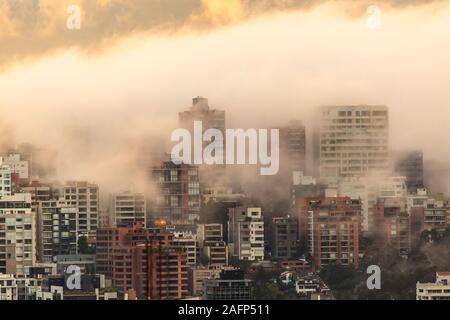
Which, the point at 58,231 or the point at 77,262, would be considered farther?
the point at 58,231

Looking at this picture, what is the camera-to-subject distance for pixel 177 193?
15.2 meters

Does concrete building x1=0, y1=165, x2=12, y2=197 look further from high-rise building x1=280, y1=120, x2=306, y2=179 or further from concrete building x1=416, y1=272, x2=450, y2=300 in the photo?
concrete building x1=416, y1=272, x2=450, y2=300

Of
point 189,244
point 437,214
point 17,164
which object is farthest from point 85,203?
point 437,214

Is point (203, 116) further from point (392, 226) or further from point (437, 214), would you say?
point (437, 214)

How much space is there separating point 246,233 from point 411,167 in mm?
1128

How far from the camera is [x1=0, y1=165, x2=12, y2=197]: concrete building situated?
15.0 m

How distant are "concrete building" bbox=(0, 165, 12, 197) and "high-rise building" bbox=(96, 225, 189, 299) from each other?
63 cm

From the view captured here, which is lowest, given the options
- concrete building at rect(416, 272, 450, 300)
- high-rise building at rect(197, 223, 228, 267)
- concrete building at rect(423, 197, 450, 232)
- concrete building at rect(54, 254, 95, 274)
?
concrete building at rect(416, 272, 450, 300)

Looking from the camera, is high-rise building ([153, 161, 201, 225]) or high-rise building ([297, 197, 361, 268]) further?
high-rise building ([297, 197, 361, 268])

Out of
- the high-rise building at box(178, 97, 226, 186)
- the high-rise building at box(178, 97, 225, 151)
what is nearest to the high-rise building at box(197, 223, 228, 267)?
the high-rise building at box(178, 97, 226, 186)

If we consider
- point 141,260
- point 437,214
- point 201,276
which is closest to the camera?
point 141,260

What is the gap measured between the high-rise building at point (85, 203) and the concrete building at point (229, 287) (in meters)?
0.83
